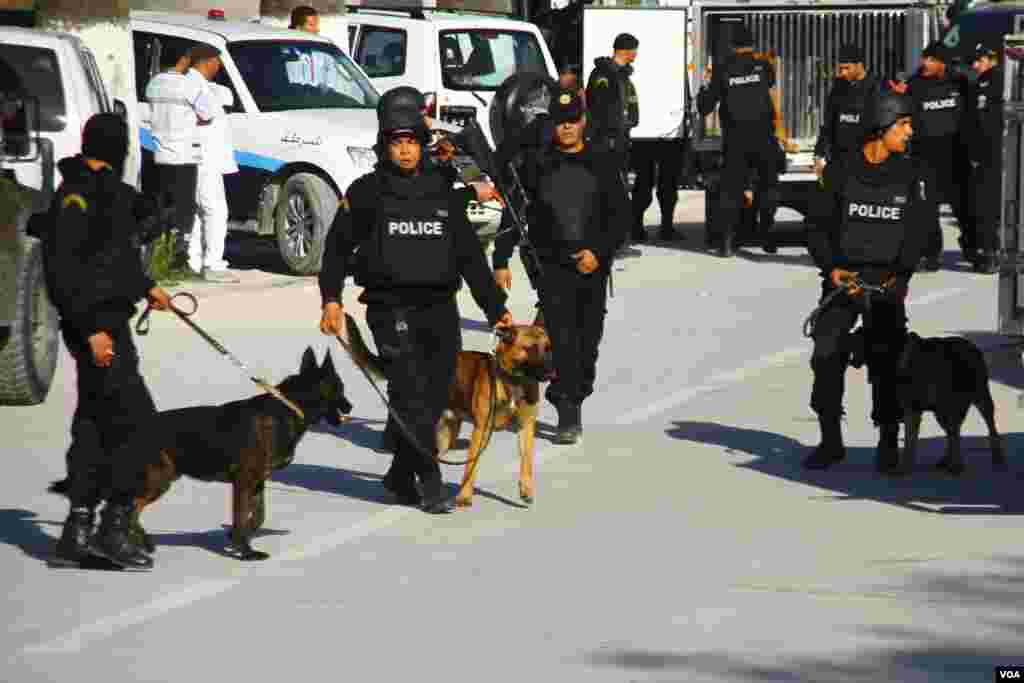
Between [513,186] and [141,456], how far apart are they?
415cm

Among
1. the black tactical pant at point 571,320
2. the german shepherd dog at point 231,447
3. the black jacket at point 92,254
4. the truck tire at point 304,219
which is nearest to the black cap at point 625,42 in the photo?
the truck tire at point 304,219

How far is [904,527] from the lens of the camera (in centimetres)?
961

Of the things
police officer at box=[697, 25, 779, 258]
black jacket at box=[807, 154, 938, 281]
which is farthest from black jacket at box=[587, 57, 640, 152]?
black jacket at box=[807, 154, 938, 281]

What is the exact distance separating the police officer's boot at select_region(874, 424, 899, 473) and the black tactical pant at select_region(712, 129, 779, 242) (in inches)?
395

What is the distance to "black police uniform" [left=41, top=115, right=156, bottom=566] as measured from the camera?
8.59 m

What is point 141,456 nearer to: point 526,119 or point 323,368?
point 323,368

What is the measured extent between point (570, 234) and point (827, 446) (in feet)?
5.45

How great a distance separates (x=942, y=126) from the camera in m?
19.8

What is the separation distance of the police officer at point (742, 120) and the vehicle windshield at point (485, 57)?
2.95m

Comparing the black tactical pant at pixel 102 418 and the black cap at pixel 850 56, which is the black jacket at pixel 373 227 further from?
the black cap at pixel 850 56

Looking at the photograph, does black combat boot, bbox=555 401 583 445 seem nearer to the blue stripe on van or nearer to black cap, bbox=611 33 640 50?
the blue stripe on van

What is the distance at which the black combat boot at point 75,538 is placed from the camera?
8.77 m

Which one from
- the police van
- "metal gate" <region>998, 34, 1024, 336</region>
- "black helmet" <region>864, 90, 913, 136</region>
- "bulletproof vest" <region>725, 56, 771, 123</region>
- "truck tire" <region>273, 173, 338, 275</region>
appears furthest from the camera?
the police van

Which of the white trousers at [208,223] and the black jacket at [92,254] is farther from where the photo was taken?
the white trousers at [208,223]
